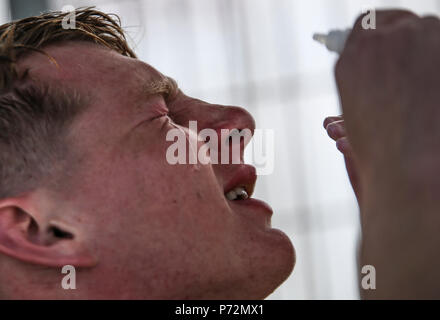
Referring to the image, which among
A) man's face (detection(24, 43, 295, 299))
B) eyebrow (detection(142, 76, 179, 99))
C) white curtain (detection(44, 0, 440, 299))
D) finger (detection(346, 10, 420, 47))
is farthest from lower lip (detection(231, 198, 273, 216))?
white curtain (detection(44, 0, 440, 299))

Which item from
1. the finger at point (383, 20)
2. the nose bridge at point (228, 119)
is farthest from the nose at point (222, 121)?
the finger at point (383, 20)

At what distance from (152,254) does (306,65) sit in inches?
89.3

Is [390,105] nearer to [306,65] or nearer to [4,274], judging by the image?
[4,274]

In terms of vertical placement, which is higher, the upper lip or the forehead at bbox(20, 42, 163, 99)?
the forehead at bbox(20, 42, 163, 99)

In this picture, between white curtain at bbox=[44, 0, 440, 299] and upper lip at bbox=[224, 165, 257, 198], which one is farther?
white curtain at bbox=[44, 0, 440, 299]

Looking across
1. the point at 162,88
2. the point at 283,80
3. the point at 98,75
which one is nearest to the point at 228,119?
the point at 162,88

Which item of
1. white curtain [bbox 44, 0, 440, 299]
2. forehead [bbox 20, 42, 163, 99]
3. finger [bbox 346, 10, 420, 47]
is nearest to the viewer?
finger [bbox 346, 10, 420, 47]

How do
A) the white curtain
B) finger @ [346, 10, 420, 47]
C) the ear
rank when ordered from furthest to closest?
the white curtain → the ear → finger @ [346, 10, 420, 47]

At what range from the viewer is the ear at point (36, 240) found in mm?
883

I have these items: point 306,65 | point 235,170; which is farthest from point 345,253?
point 235,170

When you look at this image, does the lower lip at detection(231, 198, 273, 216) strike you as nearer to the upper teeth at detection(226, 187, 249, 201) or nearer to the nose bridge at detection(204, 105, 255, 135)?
the upper teeth at detection(226, 187, 249, 201)

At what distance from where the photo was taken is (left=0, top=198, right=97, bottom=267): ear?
88 centimetres

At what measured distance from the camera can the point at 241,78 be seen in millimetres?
3133

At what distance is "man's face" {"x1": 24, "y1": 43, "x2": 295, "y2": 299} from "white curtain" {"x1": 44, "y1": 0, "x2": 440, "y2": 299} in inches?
77.5
